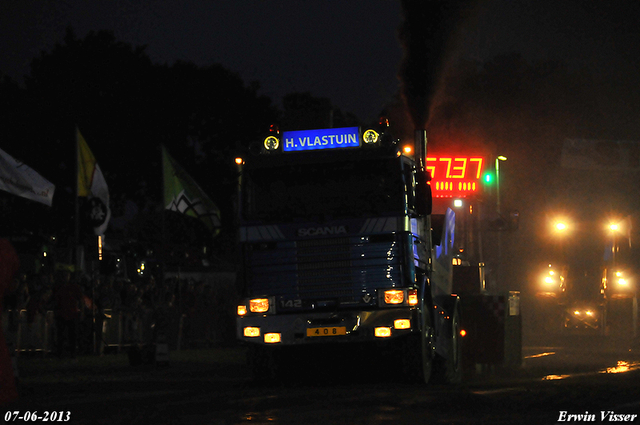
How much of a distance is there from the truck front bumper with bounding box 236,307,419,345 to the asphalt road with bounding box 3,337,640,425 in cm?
72

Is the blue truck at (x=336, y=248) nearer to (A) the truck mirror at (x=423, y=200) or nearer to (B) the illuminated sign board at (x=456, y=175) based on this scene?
(A) the truck mirror at (x=423, y=200)

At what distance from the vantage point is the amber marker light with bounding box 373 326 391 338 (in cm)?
1333

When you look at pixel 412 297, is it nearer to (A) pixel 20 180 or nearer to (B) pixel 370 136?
(B) pixel 370 136

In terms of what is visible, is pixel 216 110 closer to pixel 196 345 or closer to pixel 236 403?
pixel 196 345

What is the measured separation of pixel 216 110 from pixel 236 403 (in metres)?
40.3

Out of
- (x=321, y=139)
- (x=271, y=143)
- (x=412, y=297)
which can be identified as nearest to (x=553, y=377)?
(x=412, y=297)

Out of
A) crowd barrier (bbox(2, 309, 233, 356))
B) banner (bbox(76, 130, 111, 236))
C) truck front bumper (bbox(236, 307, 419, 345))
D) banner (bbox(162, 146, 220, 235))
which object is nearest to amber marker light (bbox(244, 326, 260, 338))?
truck front bumper (bbox(236, 307, 419, 345))

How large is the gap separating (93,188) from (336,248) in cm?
1011

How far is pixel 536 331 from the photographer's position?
1169 inches

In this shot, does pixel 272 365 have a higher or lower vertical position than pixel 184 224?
lower

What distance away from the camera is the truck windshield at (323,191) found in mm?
13594

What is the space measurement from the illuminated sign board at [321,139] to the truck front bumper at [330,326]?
248 cm

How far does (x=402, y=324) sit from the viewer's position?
13328 millimetres

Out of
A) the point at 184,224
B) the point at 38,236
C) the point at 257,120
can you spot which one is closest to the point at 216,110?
the point at 257,120
